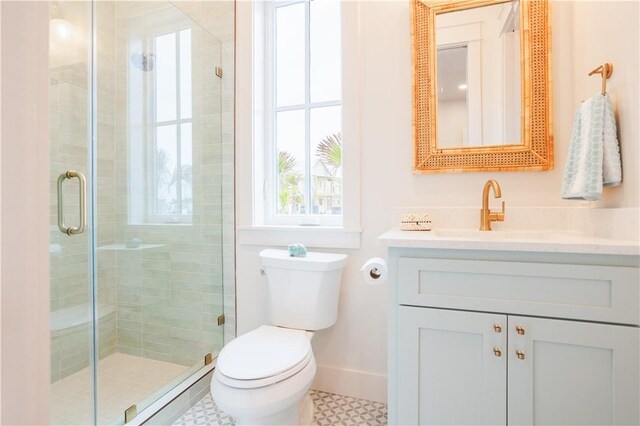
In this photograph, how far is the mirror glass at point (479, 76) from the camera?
1.45m

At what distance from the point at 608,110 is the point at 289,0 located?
5.62ft

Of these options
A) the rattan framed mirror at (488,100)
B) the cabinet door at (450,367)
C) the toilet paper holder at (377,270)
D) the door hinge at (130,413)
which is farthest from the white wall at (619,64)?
the door hinge at (130,413)

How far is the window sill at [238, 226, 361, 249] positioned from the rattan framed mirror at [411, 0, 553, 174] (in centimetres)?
48

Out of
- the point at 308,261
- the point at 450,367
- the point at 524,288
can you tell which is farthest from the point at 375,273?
the point at 524,288

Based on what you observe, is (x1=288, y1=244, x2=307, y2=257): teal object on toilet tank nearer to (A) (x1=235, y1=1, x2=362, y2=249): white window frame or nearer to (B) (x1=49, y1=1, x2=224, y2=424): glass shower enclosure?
(A) (x1=235, y1=1, x2=362, y2=249): white window frame

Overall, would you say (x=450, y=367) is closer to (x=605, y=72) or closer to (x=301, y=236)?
(x=301, y=236)

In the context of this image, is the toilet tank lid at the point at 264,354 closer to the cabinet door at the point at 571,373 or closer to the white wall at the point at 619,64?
the cabinet door at the point at 571,373

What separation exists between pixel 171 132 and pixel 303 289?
119 centimetres

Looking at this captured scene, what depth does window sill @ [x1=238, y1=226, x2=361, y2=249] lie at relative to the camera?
1.65 meters

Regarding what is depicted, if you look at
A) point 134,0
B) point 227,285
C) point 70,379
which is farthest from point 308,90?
point 70,379

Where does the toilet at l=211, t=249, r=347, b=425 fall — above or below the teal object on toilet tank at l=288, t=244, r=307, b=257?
below

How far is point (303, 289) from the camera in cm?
151

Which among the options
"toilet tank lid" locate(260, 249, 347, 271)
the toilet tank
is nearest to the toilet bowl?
the toilet tank

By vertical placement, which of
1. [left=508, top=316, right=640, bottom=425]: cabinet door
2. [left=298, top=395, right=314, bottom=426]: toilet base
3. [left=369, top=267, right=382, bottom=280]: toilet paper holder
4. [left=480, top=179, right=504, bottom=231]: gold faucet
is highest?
[left=480, top=179, right=504, bottom=231]: gold faucet
